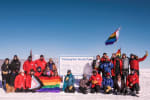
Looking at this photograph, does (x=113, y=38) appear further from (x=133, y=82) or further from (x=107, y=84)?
(x=133, y=82)

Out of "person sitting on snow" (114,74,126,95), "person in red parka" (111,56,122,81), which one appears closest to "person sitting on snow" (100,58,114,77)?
"person in red parka" (111,56,122,81)

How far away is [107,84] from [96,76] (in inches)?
25.4

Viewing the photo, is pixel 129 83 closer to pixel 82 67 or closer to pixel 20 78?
pixel 82 67

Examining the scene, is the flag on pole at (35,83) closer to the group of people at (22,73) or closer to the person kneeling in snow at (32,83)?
the person kneeling in snow at (32,83)

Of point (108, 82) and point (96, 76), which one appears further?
point (96, 76)

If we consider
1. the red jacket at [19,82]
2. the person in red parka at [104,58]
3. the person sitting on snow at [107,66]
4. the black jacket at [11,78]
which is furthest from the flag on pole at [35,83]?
the person in red parka at [104,58]

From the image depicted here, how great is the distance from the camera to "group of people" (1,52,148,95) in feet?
27.7

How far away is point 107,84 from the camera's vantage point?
8688mm

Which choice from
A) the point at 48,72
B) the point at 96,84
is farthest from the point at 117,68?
the point at 48,72

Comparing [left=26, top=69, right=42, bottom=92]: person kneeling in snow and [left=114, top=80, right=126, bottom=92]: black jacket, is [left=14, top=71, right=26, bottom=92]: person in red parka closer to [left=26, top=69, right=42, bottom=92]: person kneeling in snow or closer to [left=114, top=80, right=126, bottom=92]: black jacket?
[left=26, top=69, right=42, bottom=92]: person kneeling in snow

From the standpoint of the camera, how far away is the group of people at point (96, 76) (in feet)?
27.7

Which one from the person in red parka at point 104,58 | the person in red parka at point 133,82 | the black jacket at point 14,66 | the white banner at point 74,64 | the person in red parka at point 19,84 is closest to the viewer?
the person in red parka at point 133,82

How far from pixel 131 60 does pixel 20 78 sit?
563 cm

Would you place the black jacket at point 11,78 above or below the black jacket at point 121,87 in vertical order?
above
